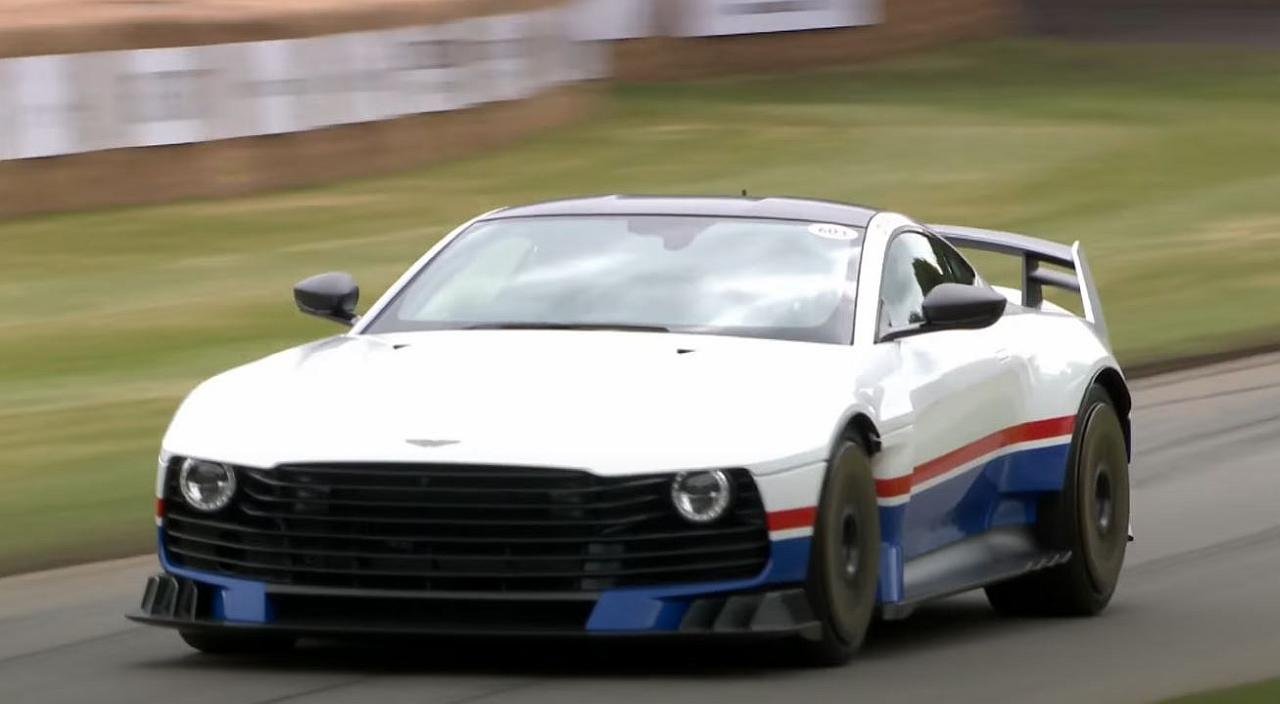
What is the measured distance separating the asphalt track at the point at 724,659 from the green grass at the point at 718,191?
176 centimetres

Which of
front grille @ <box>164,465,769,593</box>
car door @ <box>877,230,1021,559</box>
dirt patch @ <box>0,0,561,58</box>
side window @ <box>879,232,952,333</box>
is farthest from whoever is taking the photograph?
dirt patch @ <box>0,0,561,58</box>

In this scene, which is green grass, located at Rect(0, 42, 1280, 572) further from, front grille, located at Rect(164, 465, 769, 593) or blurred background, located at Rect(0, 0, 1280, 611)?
front grille, located at Rect(164, 465, 769, 593)

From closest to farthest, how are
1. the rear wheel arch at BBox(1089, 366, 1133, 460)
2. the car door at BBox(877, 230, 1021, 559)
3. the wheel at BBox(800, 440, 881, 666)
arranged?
the wheel at BBox(800, 440, 881, 666) → the car door at BBox(877, 230, 1021, 559) → the rear wheel arch at BBox(1089, 366, 1133, 460)

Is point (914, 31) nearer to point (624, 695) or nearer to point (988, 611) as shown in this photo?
point (988, 611)

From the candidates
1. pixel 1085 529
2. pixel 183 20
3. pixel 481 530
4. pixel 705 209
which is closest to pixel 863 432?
pixel 481 530

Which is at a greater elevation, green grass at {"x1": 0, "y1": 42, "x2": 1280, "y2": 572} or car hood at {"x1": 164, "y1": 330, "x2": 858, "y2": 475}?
car hood at {"x1": 164, "y1": 330, "x2": 858, "y2": 475}

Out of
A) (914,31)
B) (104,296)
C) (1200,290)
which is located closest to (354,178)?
(104,296)

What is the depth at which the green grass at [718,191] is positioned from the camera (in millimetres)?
14781

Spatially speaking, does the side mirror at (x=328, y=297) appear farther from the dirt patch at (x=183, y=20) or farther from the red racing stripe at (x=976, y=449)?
the dirt patch at (x=183, y=20)

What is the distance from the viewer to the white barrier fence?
24719 mm

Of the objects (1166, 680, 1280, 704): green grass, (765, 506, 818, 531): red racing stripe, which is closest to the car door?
(765, 506, 818, 531): red racing stripe

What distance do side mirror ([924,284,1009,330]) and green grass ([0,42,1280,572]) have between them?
3488 mm

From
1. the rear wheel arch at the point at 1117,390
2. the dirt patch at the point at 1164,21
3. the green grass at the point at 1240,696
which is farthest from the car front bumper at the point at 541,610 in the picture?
the dirt patch at the point at 1164,21

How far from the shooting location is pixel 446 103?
1193 inches
